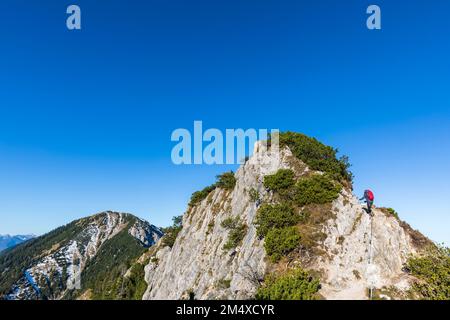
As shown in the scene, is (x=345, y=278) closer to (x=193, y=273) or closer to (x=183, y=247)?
(x=193, y=273)

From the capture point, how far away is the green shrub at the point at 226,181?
231 ft

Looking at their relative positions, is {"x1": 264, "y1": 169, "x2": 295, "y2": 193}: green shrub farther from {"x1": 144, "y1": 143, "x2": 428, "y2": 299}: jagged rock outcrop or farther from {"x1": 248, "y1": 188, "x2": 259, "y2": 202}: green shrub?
{"x1": 248, "y1": 188, "x2": 259, "y2": 202}: green shrub

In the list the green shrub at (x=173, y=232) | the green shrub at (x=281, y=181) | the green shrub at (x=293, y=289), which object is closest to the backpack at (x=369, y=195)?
the green shrub at (x=281, y=181)

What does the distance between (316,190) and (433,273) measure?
1657 cm

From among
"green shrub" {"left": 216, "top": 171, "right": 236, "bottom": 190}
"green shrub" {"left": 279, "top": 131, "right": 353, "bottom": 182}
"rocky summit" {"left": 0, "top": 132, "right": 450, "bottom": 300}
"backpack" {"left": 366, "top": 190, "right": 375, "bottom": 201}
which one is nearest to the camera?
"rocky summit" {"left": 0, "top": 132, "right": 450, "bottom": 300}

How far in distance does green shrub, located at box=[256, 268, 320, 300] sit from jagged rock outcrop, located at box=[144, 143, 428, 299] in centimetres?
185

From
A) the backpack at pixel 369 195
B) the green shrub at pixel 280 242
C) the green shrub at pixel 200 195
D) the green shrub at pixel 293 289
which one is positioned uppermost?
the green shrub at pixel 200 195

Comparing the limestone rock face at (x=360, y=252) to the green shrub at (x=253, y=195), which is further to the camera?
the green shrub at (x=253, y=195)

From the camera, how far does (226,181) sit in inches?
2822

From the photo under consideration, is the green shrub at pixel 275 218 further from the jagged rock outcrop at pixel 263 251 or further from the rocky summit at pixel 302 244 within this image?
the jagged rock outcrop at pixel 263 251

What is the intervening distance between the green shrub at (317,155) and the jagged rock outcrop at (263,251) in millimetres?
1543

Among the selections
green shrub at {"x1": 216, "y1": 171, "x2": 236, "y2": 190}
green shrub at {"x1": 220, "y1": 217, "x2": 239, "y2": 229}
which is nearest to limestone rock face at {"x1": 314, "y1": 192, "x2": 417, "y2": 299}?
green shrub at {"x1": 220, "y1": 217, "x2": 239, "y2": 229}

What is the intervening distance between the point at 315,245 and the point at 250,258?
31.3 ft

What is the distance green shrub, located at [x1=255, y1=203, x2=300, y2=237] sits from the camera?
4050 cm
